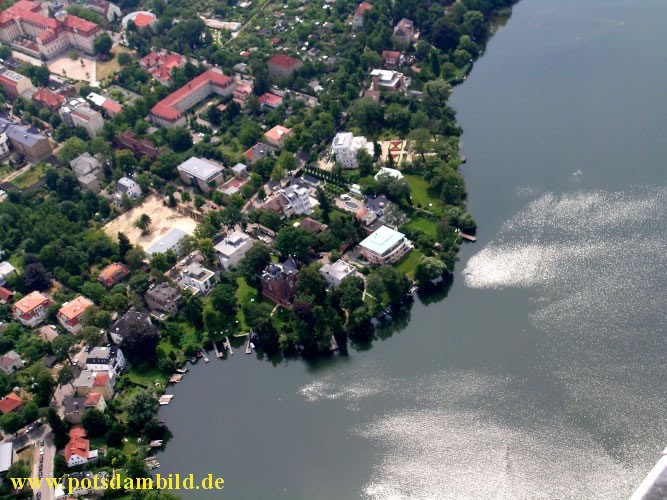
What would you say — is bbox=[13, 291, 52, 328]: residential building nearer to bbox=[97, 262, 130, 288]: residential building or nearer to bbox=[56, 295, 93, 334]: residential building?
bbox=[56, 295, 93, 334]: residential building

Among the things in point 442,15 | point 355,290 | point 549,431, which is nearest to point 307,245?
point 355,290

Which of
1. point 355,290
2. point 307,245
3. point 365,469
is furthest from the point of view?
point 307,245

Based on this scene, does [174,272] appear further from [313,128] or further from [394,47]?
[394,47]

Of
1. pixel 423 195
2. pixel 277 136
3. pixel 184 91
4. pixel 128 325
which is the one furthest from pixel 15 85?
pixel 423 195

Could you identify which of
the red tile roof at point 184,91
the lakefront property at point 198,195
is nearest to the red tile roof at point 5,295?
the lakefront property at point 198,195

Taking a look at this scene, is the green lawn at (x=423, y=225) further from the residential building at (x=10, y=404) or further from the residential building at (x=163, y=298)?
the residential building at (x=10, y=404)

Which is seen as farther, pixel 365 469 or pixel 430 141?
pixel 430 141

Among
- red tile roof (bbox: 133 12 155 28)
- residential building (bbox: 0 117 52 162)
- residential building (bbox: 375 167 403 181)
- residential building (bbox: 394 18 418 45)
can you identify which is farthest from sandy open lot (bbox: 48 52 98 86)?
residential building (bbox: 375 167 403 181)
